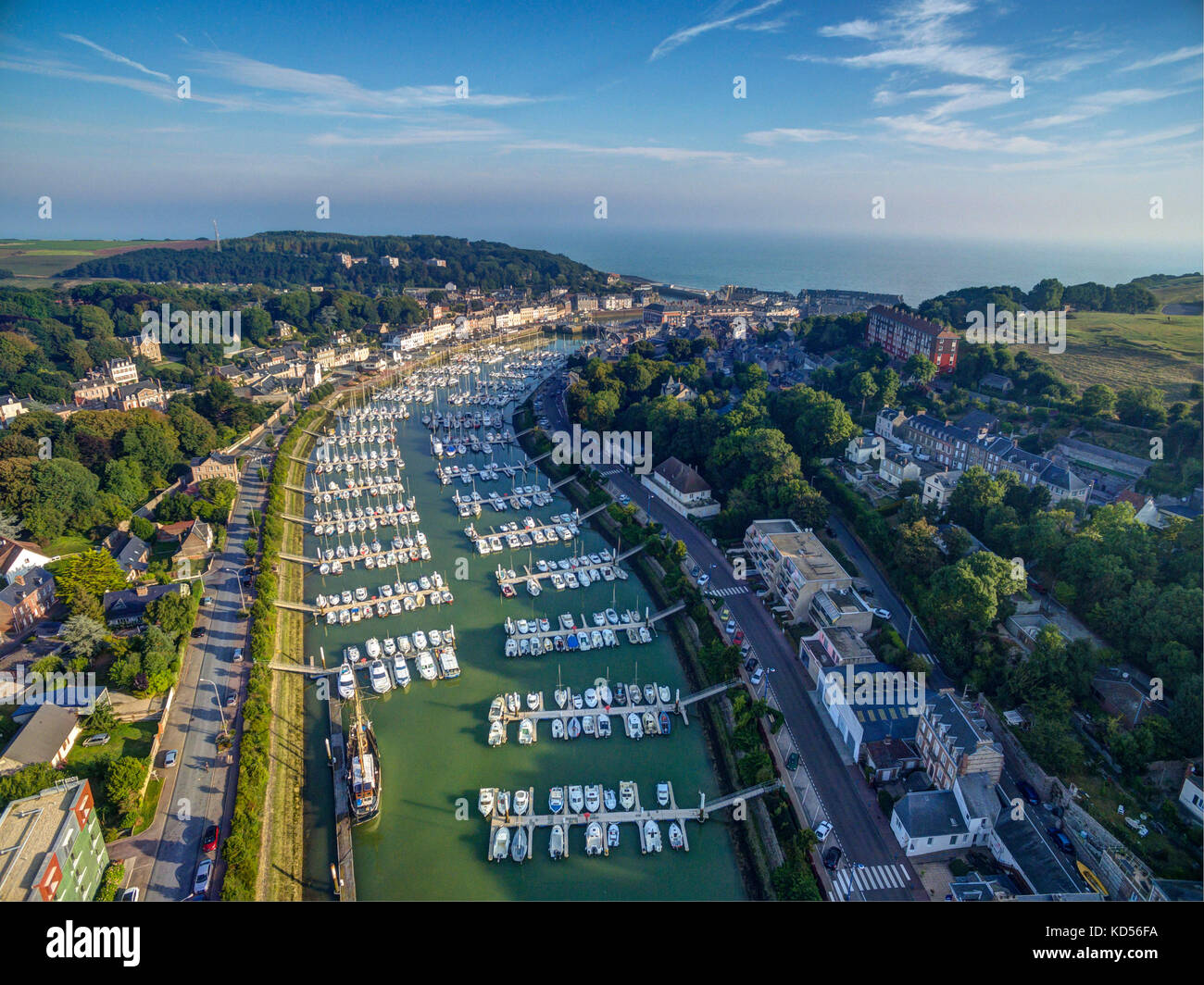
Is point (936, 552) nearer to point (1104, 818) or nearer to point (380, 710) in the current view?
point (1104, 818)

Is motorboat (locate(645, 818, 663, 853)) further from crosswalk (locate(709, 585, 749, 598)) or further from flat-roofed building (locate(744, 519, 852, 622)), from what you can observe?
crosswalk (locate(709, 585, 749, 598))

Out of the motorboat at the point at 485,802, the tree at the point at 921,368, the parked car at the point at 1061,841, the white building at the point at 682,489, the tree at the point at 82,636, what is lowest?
the motorboat at the point at 485,802

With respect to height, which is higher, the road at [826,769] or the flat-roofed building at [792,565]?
the flat-roofed building at [792,565]

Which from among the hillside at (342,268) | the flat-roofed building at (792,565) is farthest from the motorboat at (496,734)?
the hillside at (342,268)

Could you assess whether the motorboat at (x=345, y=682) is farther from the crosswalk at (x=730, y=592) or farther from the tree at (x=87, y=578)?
the crosswalk at (x=730, y=592)

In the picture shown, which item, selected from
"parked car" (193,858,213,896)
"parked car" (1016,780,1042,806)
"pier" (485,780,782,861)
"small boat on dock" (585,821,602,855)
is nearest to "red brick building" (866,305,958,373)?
"parked car" (1016,780,1042,806)

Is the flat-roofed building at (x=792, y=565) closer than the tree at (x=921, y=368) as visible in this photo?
Yes
